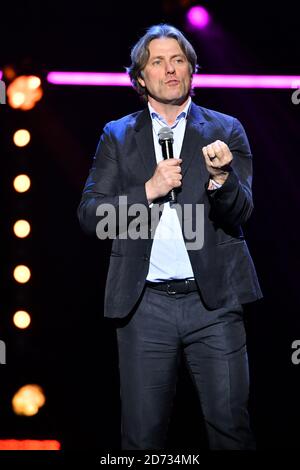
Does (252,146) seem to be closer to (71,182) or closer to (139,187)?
(71,182)

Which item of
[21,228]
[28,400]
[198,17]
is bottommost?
[28,400]

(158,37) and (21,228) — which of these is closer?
(158,37)

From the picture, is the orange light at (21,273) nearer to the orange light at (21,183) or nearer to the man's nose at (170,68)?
the orange light at (21,183)

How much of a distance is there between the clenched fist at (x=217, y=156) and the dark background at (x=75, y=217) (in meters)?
1.18

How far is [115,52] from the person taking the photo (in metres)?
3.14

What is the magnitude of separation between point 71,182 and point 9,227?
38cm

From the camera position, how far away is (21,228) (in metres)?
3.25

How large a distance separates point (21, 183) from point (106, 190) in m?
1.05

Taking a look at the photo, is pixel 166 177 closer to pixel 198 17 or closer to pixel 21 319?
pixel 198 17

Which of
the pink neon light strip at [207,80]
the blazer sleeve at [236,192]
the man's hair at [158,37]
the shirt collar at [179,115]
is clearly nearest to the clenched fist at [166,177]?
the blazer sleeve at [236,192]

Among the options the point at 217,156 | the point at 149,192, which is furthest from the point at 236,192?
the point at 149,192

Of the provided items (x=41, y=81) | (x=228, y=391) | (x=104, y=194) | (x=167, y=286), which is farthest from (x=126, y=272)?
(x=41, y=81)

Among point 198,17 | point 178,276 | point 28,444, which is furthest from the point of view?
point 28,444

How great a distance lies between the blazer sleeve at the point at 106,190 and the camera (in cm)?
215
